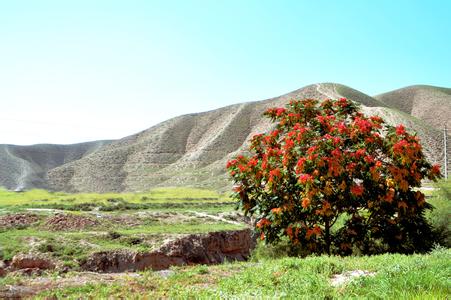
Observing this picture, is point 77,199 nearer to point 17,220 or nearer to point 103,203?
point 103,203

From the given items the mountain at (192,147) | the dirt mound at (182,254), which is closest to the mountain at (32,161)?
the mountain at (192,147)

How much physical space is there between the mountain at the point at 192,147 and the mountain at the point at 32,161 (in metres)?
2.41

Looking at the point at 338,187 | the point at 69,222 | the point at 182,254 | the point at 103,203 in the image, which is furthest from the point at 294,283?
the point at 103,203

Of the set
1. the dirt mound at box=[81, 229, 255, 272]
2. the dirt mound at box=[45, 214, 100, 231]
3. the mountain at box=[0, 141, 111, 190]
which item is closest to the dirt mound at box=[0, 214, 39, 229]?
the dirt mound at box=[45, 214, 100, 231]

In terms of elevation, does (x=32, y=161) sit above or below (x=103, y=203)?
above

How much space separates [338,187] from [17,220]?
53.2 ft

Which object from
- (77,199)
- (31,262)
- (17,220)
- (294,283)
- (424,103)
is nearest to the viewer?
(294,283)

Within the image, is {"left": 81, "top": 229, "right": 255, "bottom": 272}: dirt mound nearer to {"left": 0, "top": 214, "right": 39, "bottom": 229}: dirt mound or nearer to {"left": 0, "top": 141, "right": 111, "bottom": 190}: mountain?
{"left": 0, "top": 214, "right": 39, "bottom": 229}: dirt mound

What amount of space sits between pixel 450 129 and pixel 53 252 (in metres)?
119

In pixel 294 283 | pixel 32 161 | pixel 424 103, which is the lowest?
pixel 32 161

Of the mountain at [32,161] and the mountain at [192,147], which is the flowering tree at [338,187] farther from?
the mountain at [32,161]

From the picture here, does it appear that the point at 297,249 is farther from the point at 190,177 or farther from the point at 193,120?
the point at 193,120

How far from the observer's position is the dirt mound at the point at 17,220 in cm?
2066

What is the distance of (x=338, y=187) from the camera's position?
12180 mm
